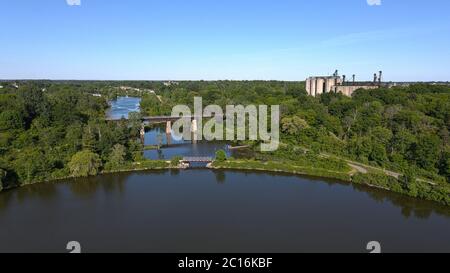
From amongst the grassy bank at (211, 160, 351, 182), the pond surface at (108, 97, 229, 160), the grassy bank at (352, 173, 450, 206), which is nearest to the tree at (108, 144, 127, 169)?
the pond surface at (108, 97, 229, 160)

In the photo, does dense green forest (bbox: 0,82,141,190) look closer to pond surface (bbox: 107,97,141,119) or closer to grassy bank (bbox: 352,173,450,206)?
pond surface (bbox: 107,97,141,119)

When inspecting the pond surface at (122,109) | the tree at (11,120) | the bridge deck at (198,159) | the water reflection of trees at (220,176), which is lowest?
the water reflection of trees at (220,176)

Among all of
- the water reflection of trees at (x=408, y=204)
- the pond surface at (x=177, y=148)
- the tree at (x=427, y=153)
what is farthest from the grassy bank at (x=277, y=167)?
the tree at (x=427, y=153)

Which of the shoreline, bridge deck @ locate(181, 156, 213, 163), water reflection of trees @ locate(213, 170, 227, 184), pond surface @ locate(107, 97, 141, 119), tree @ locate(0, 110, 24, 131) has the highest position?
tree @ locate(0, 110, 24, 131)

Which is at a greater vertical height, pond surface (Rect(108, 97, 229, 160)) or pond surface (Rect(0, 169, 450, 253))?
pond surface (Rect(108, 97, 229, 160))

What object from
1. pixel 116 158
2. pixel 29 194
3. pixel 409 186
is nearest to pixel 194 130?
pixel 116 158

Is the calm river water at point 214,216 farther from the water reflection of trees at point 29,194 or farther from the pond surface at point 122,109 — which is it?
the pond surface at point 122,109
